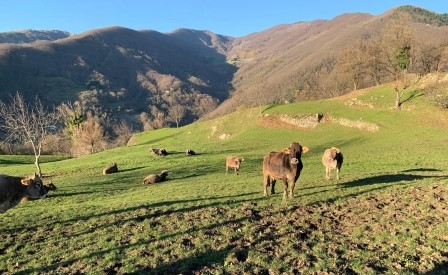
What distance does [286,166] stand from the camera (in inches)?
768

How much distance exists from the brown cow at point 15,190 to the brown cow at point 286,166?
38.4 feet

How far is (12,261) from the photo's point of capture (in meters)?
12.4

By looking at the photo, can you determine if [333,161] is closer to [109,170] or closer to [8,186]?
[8,186]

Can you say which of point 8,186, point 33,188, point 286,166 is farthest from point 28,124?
point 286,166

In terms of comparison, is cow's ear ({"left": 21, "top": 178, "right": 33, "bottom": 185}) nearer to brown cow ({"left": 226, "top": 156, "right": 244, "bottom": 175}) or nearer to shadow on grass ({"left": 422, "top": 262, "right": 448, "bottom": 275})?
shadow on grass ({"left": 422, "top": 262, "right": 448, "bottom": 275})

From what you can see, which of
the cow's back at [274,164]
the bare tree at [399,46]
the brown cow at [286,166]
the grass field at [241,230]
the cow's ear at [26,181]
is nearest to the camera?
the grass field at [241,230]

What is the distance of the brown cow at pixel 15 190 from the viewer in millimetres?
16484

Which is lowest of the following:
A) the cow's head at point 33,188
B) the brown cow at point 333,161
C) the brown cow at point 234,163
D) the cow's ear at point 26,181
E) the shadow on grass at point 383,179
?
the brown cow at point 234,163

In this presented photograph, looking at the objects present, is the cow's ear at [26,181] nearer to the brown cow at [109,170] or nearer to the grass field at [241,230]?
the grass field at [241,230]

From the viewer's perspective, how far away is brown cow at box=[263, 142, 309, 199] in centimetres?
1914

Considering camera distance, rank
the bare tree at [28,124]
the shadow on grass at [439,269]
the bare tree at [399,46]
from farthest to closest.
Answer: the bare tree at [399,46] → the bare tree at [28,124] → the shadow on grass at [439,269]

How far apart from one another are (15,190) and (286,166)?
12891mm

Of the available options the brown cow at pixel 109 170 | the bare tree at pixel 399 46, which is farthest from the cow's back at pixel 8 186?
the bare tree at pixel 399 46

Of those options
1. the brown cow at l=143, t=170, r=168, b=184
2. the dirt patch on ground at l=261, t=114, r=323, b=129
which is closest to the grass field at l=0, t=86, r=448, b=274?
the brown cow at l=143, t=170, r=168, b=184
